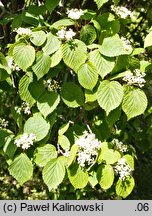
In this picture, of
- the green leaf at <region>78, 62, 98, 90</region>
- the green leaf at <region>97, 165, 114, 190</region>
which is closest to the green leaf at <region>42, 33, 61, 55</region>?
the green leaf at <region>78, 62, 98, 90</region>

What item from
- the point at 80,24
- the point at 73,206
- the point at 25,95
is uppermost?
the point at 80,24

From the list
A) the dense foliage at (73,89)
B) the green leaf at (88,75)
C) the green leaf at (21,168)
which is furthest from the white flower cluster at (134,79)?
the green leaf at (21,168)

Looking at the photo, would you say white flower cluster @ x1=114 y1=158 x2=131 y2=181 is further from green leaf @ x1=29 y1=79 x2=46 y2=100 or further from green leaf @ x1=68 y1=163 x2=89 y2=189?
green leaf @ x1=29 y1=79 x2=46 y2=100

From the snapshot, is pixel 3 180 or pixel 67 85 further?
pixel 3 180

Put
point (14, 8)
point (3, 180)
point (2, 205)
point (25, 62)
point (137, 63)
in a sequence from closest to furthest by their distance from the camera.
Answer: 1. point (25, 62)
2. point (137, 63)
3. point (2, 205)
4. point (14, 8)
5. point (3, 180)

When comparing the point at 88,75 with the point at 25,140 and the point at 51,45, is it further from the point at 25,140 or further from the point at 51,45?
the point at 25,140

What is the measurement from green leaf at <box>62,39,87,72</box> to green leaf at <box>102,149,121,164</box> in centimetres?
33

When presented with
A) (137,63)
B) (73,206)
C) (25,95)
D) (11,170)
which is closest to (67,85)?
(25,95)

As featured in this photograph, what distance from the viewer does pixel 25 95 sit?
1.46 meters

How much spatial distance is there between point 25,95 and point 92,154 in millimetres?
328

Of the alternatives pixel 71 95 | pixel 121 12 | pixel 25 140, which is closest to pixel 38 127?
pixel 25 140

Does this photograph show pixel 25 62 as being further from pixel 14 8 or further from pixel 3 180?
pixel 3 180

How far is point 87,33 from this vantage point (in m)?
1.42

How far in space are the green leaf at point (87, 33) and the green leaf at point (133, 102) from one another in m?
0.24
